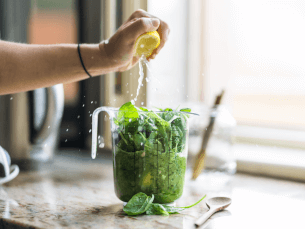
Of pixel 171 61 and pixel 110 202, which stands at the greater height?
pixel 171 61

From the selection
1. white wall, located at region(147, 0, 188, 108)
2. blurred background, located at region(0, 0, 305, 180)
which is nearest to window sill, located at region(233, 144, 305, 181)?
blurred background, located at region(0, 0, 305, 180)

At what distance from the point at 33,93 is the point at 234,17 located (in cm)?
72

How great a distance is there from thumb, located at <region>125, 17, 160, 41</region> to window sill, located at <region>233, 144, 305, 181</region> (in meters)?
0.48

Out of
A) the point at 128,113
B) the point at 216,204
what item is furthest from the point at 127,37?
the point at 216,204

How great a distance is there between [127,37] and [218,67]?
0.59m

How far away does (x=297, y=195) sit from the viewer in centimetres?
78

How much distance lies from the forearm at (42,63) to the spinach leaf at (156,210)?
0.32 m

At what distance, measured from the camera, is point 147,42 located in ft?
2.12

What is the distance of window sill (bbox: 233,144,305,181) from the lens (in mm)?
937

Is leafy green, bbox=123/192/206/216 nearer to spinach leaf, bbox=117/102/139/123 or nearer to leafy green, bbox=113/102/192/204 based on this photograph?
leafy green, bbox=113/102/192/204

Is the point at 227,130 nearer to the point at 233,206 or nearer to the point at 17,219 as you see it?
the point at 233,206

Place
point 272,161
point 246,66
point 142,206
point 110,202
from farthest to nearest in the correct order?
point 246,66 < point 272,161 < point 110,202 < point 142,206

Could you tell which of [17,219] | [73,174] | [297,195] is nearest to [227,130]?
[297,195]

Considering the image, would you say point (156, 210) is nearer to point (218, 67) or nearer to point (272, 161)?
point (272, 161)
